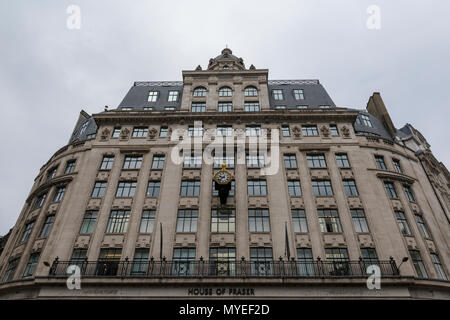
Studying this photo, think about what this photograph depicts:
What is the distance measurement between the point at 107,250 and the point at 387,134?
28986 mm

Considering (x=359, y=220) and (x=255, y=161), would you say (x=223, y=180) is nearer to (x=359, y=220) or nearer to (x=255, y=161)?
(x=255, y=161)

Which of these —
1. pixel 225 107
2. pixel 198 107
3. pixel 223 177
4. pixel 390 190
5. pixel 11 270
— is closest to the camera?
A: pixel 223 177

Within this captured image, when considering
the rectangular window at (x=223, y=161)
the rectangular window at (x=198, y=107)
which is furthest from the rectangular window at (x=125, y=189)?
the rectangular window at (x=198, y=107)

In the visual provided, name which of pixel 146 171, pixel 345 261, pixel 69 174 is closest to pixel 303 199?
pixel 345 261

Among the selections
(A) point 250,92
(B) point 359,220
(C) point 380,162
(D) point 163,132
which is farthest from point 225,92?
(B) point 359,220

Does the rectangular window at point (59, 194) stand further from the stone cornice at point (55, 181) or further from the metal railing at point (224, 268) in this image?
the metal railing at point (224, 268)

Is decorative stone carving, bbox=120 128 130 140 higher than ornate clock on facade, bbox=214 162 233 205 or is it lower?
higher

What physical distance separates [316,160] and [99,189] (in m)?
19.5

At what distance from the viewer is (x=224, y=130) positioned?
27516mm

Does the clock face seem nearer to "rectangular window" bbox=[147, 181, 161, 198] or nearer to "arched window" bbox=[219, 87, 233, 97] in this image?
"rectangular window" bbox=[147, 181, 161, 198]

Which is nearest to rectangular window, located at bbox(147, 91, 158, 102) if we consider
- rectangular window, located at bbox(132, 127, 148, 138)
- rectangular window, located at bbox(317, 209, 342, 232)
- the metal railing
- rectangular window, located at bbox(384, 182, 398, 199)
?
rectangular window, located at bbox(132, 127, 148, 138)

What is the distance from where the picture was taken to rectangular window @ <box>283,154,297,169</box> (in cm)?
2500

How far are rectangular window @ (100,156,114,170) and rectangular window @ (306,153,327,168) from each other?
18.1 m
